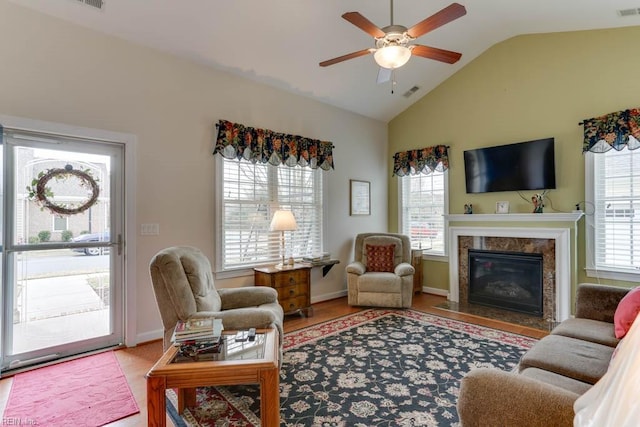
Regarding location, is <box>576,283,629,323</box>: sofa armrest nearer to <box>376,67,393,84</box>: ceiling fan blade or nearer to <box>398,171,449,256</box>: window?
<box>376,67,393,84</box>: ceiling fan blade

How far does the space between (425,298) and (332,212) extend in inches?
79.5

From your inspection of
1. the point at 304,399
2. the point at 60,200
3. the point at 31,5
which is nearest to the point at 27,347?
the point at 60,200

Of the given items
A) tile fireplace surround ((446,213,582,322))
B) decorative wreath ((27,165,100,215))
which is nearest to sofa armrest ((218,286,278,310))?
decorative wreath ((27,165,100,215))

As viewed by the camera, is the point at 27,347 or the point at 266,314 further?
the point at 27,347

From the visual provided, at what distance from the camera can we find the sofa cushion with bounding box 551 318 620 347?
2.06m

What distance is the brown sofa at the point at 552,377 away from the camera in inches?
47.2

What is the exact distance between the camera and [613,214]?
3818 millimetres

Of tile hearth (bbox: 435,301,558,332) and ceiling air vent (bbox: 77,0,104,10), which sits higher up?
ceiling air vent (bbox: 77,0,104,10)

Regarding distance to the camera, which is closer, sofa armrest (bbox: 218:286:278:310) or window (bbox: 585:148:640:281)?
sofa armrest (bbox: 218:286:278:310)

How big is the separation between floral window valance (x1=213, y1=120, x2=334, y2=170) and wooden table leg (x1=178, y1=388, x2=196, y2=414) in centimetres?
254

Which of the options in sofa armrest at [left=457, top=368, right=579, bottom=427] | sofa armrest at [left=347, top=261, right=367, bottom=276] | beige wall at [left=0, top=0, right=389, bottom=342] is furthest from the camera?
sofa armrest at [left=347, top=261, right=367, bottom=276]

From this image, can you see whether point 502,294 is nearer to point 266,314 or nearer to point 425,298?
point 425,298

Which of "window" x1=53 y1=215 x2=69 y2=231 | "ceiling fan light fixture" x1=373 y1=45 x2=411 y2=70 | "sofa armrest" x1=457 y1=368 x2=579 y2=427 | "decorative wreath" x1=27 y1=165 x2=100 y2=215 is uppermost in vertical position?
"ceiling fan light fixture" x1=373 y1=45 x2=411 y2=70

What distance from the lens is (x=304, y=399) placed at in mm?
2262
